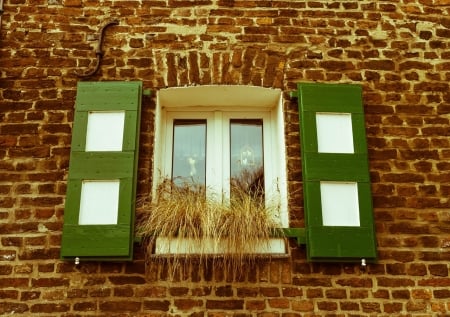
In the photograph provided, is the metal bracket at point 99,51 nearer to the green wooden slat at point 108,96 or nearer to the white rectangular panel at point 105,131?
the green wooden slat at point 108,96

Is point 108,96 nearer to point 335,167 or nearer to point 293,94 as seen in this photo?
point 293,94

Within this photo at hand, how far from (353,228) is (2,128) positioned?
2735mm

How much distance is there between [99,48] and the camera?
4246 mm

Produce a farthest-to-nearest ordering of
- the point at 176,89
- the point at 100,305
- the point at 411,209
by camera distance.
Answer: the point at 176,89, the point at 411,209, the point at 100,305

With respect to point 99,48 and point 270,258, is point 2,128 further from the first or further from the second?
point 270,258

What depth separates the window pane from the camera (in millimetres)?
4207

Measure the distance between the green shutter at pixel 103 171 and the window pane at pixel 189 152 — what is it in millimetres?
493

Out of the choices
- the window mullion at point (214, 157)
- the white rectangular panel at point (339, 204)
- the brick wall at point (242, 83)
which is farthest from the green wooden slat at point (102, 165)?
the white rectangular panel at point (339, 204)

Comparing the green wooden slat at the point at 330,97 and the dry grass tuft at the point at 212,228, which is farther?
the green wooden slat at the point at 330,97

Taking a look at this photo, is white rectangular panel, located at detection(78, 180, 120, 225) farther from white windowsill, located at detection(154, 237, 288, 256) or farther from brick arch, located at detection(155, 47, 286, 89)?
brick arch, located at detection(155, 47, 286, 89)

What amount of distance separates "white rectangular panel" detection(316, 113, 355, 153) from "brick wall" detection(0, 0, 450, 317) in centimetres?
22

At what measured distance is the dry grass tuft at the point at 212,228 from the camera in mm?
3607

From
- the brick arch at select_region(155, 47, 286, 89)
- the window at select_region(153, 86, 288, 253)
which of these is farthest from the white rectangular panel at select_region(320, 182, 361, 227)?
the brick arch at select_region(155, 47, 286, 89)

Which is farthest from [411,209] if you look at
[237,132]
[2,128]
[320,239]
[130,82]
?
[2,128]
